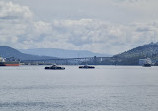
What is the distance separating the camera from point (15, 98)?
8406 centimetres

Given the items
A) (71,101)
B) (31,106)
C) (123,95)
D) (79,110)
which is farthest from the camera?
(123,95)

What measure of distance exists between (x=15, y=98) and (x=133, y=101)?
24659 millimetres

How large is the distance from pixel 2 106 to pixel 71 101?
1391 centimetres

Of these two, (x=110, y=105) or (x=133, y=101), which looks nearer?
(x=110, y=105)

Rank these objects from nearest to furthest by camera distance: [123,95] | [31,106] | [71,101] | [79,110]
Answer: [79,110] → [31,106] → [71,101] → [123,95]

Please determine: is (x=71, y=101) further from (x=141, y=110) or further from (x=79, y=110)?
(x=141, y=110)

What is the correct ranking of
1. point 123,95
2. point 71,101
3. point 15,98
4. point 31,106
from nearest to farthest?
1. point 31,106
2. point 71,101
3. point 15,98
4. point 123,95

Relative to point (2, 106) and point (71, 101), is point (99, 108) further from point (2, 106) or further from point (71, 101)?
point (2, 106)

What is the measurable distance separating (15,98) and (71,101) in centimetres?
1305

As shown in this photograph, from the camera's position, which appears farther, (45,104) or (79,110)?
(45,104)

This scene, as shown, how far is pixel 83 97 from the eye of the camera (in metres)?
86.5

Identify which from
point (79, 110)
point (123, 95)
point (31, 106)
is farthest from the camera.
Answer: point (123, 95)

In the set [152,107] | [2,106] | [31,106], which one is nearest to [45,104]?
[31,106]

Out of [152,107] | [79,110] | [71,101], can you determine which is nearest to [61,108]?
[79,110]
